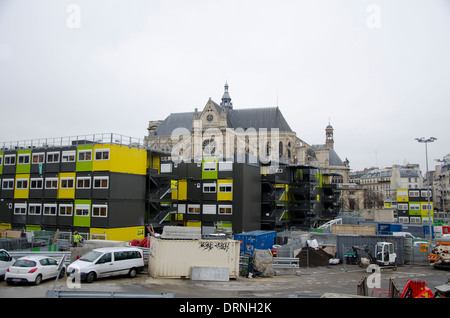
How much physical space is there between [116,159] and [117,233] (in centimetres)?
595

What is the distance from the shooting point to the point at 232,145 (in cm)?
7831

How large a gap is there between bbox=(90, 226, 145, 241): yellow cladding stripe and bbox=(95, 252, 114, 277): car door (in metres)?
12.6

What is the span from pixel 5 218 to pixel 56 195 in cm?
743

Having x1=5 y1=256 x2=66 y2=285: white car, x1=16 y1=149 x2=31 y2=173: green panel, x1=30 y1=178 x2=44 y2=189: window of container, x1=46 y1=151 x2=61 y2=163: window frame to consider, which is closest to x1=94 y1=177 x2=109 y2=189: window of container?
x1=46 y1=151 x2=61 y2=163: window frame

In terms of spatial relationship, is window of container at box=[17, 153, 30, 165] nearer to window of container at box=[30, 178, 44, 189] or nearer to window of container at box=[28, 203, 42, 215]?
window of container at box=[30, 178, 44, 189]

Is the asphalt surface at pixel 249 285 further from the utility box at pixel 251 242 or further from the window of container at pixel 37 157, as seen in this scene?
the window of container at pixel 37 157

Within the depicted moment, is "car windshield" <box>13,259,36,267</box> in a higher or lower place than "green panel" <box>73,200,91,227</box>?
lower

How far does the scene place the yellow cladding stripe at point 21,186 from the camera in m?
35.2

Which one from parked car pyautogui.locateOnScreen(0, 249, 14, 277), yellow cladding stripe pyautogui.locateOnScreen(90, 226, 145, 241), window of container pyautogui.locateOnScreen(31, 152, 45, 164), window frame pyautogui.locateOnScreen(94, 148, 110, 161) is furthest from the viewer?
window of container pyautogui.locateOnScreen(31, 152, 45, 164)

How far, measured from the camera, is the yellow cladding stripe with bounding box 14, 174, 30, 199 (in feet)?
115

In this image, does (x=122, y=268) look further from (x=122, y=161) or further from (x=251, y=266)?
(x=122, y=161)

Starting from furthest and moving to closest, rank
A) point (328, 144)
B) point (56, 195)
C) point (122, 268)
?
point (328, 144), point (56, 195), point (122, 268)
